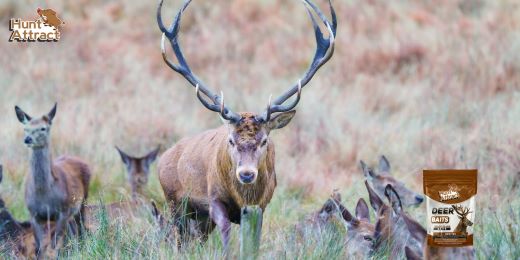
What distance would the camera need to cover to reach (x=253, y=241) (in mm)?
6816

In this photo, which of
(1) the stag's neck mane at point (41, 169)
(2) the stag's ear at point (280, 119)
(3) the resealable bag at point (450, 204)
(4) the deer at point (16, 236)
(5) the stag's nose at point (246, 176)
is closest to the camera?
(3) the resealable bag at point (450, 204)

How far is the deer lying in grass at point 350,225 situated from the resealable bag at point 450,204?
5.69ft

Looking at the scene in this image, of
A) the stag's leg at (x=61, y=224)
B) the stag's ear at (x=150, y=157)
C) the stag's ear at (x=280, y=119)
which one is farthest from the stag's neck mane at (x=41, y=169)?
the stag's ear at (x=280, y=119)

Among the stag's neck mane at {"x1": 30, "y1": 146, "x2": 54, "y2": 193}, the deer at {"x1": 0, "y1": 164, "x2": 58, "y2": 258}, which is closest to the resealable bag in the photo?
the deer at {"x1": 0, "y1": 164, "x2": 58, "y2": 258}

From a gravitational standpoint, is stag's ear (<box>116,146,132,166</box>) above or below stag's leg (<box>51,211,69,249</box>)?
above

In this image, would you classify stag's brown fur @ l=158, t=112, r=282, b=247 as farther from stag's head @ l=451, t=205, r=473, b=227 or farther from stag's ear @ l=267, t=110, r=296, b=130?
stag's head @ l=451, t=205, r=473, b=227

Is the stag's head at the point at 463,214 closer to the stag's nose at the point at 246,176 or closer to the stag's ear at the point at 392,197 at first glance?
the stag's ear at the point at 392,197

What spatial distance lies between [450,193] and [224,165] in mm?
2377

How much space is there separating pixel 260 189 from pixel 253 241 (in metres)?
0.65

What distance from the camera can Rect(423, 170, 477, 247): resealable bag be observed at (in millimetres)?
5285

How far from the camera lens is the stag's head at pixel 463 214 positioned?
17.5 feet

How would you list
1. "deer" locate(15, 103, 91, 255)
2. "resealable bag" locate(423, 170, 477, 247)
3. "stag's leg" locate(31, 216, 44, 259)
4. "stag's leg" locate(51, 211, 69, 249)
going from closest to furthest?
"resealable bag" locate(423, 170, 477, 247)
"stag's leg" locate(31, 216, 44, 259)
"stag's leg" locate(51, 211, 69, 249)
"deer" locate(15, 103, 91, 255)

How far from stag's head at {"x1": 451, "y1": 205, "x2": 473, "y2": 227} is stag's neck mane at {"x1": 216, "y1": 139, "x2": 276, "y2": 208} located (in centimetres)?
215

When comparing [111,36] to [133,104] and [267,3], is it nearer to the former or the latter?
[267,3]
